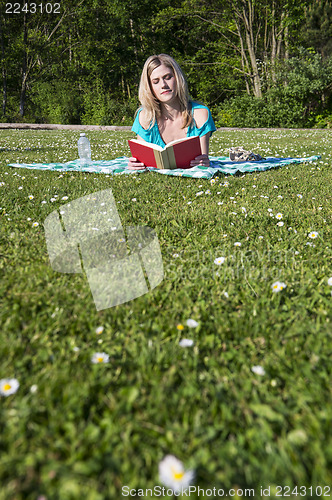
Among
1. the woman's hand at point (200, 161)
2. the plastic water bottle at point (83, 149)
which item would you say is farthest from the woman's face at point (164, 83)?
the plastic water bottle at point (83, 149)

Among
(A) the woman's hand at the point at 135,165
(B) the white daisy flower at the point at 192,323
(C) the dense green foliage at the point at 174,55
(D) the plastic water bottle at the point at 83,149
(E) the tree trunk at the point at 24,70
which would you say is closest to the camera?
(B) the white daisy flower at the point at 192,323

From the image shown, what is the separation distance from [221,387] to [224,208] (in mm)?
2457

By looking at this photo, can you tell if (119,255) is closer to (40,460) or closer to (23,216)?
(23,216)

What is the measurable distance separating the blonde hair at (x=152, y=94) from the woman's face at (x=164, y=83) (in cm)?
6

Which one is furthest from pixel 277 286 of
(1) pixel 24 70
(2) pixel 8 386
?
(1) pixel 24 70

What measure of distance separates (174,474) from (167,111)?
18.0ft

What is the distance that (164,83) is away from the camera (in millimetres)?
5105

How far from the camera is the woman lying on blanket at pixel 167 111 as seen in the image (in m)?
5.07

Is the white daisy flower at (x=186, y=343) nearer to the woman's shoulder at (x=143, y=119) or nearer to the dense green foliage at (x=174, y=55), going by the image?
the woman's shoulder at (x=143, y=119)

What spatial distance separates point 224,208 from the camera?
354cm


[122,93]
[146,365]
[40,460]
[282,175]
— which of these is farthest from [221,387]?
[122,93]

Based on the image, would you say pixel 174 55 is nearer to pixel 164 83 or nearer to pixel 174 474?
pixel 164 83

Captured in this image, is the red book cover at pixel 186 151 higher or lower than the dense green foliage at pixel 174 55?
lower

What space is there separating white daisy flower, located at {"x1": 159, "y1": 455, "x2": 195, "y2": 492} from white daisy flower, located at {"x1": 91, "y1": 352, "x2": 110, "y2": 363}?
21.2 inches
